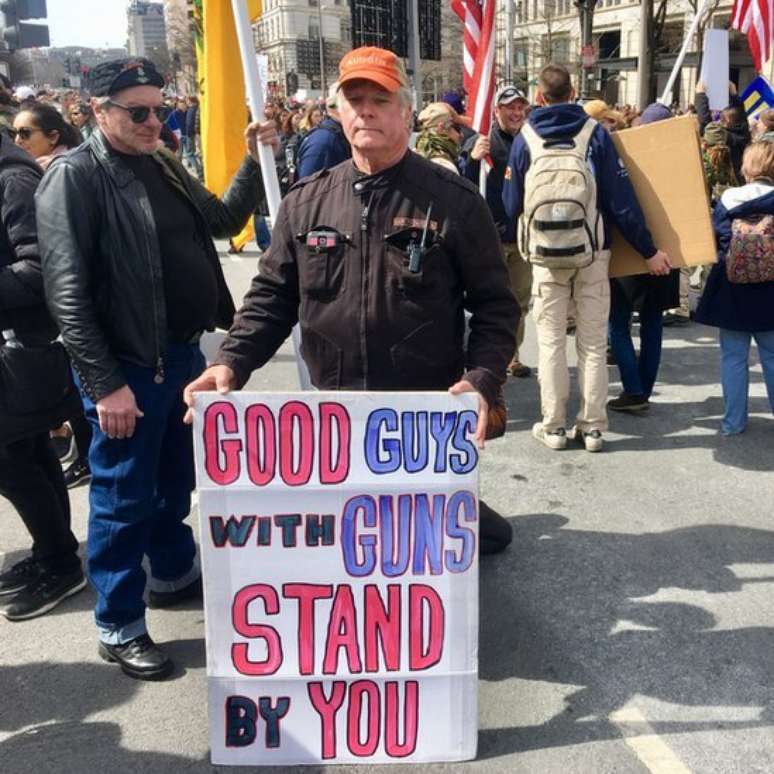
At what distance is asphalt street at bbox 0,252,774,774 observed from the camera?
104 inches

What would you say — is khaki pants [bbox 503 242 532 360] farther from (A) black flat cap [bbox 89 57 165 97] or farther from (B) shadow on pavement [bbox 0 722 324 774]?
(B) shadow on pavement [bbox 0 722 324 774]

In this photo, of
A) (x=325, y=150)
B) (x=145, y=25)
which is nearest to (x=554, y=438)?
(x=325, y=150)

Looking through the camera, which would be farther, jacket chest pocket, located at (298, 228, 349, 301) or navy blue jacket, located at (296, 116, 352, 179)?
navy blue jacket, located at (296, 116, 352, 179)

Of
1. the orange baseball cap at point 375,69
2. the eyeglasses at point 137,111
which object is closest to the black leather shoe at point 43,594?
the eyeglasses at point 137,111

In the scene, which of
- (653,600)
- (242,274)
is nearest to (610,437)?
(653,600)

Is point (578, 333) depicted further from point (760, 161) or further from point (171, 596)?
point (171, 596)

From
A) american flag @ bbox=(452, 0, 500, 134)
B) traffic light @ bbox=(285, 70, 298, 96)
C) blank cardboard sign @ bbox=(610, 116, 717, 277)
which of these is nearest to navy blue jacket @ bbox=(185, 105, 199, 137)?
american flag @ bbox=(452, 0, 500, 134)

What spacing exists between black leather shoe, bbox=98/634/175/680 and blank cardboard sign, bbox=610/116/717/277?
3.44 metres

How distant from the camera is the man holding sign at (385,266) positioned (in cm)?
261

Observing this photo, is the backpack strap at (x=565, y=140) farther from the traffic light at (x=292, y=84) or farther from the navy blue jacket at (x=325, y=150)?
the traffic light at (x=292, y=84)

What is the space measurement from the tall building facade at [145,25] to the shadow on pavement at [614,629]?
13440cm

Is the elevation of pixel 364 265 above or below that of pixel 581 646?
above

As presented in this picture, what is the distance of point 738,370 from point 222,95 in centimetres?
337

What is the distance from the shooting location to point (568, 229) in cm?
459
